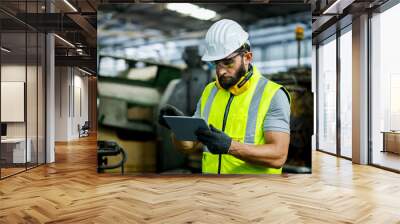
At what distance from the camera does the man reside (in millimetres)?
5738

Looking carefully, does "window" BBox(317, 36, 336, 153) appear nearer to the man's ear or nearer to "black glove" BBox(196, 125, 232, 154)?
the man's ear

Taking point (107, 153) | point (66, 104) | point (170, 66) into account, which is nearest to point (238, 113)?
point (170, 66)

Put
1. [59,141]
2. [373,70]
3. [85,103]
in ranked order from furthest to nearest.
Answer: [85,103] → [59,141] → [373,70]

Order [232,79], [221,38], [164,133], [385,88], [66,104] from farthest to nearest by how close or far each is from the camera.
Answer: [66,104]
[385,88]
[164,133]
[221,38]
[232,79]

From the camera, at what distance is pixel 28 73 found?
23.6 ft

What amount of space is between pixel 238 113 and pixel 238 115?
0.10ft

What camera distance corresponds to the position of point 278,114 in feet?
19.2

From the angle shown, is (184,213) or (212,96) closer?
(184,213)

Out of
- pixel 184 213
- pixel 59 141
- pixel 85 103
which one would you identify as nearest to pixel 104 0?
pixel 184 213

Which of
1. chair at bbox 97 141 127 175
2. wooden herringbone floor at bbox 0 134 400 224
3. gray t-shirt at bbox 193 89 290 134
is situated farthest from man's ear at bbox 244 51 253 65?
chair at bbox 97 141 127 175

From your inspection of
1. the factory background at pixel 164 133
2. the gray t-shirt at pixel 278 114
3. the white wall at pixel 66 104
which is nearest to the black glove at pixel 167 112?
the factory background at pixel 164 133

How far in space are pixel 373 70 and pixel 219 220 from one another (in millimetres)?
5431

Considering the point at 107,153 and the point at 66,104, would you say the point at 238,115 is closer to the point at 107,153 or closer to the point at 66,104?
the point at 107,153

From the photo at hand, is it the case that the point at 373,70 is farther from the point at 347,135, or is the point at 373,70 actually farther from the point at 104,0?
the point at 104,0
